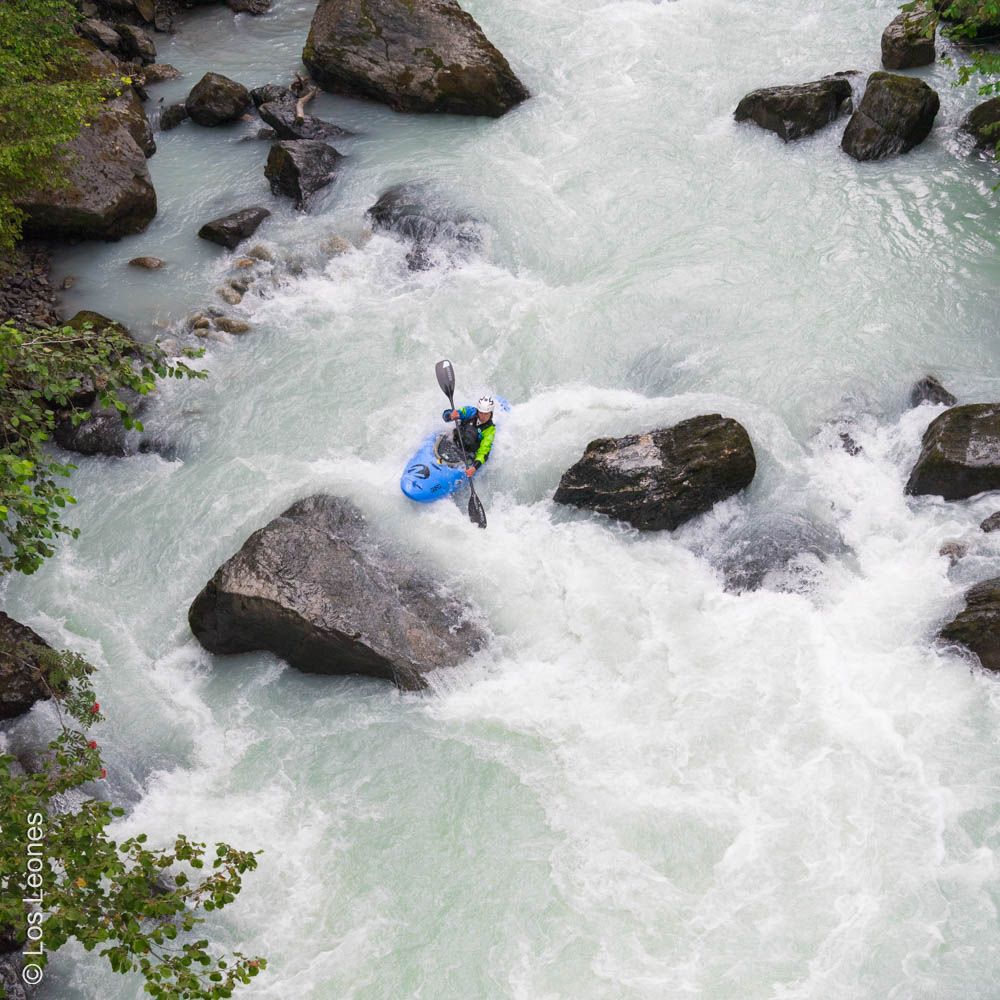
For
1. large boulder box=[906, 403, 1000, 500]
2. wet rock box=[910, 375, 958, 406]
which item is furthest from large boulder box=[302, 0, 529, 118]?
large boulder box=[906, 403, 1000, 500]

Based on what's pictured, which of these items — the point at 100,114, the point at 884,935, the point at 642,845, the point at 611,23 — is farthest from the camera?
the point at 611,23

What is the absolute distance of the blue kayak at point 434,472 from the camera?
9914 mm

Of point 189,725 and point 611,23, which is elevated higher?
point 611,23

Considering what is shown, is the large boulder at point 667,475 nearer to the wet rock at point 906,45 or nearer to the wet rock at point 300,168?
the wet rock at point 300,168

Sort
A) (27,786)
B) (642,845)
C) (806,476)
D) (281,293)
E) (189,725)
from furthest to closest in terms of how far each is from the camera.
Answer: (281,293)
(806,476)
(189,725)
(642,845)
(27,786)

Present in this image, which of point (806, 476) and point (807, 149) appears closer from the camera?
point (806, 476)

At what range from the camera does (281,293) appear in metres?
12.5

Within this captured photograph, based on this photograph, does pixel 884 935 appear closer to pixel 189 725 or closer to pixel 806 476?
pixel 806 476

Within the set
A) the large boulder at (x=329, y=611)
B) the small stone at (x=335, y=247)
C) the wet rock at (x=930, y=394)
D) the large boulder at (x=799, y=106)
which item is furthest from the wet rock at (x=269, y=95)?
the wet rock at (x=930, y=394)

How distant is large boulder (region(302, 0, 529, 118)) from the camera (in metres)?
14.7

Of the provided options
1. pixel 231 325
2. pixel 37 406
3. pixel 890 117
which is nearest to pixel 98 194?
pixel 231 325

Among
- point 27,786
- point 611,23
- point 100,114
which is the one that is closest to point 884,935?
point 27,786

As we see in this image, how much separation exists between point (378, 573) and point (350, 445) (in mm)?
2013

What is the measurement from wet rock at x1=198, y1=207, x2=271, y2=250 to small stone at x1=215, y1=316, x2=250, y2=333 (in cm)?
164
